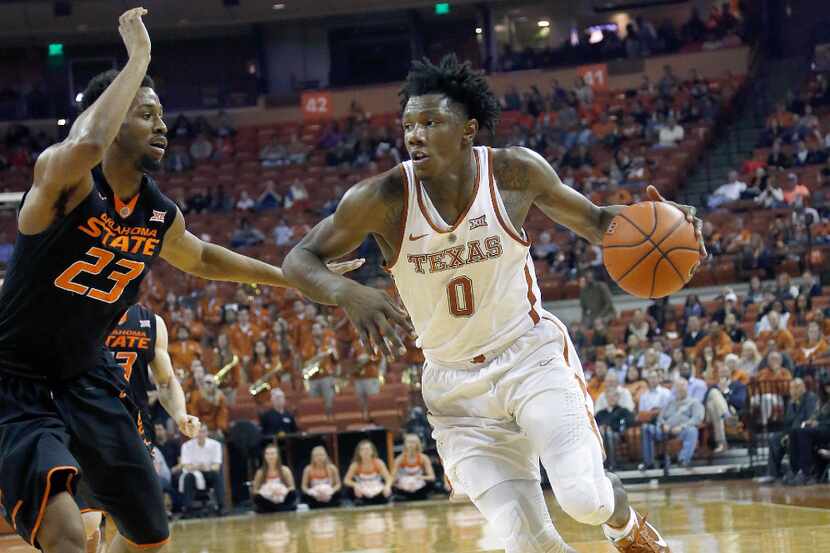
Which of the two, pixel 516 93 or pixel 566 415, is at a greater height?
pixel 516 93

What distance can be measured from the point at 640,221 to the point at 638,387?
10.2 metres

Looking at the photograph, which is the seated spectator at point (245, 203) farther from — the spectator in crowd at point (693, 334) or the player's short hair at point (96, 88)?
the player's short hair at point (96, 88)

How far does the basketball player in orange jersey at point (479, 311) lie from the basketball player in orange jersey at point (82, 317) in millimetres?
693

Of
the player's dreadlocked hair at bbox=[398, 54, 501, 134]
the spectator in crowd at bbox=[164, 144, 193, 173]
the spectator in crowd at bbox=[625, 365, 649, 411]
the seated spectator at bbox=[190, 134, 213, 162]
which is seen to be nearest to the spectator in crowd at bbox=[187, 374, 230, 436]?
the spectator in crowd at bbox=[625, 365, 649, 411]

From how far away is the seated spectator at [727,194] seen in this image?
69.4 feet

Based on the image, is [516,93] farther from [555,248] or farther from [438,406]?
[438,406]

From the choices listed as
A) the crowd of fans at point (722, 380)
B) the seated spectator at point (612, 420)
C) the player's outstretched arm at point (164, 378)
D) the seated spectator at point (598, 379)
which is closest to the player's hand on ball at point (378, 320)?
the player's outstretched arm at point (164, 378)

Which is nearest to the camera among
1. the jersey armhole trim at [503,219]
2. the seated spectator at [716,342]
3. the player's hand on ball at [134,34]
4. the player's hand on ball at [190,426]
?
the player's hand on ball at [134,34]

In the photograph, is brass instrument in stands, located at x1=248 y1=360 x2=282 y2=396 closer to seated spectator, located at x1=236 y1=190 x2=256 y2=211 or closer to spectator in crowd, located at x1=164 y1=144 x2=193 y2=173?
seated spectator, located at x1=236 y1=190 x2=256 y2=211

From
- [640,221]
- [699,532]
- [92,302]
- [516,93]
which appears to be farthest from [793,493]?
[516,93]

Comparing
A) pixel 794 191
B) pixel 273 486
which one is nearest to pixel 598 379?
pixel 273 486

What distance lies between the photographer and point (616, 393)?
15.0m

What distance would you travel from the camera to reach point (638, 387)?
15414 mm

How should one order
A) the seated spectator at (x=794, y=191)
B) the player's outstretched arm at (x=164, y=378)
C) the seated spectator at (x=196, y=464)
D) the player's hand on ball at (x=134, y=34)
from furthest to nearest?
the seated spectator at (x=794, y=191) < the seated spectator at (x=196, y=464) < the player's outstretched arm at (x=164, y=378) < the player's hand on ball at (x=134, y=34)
